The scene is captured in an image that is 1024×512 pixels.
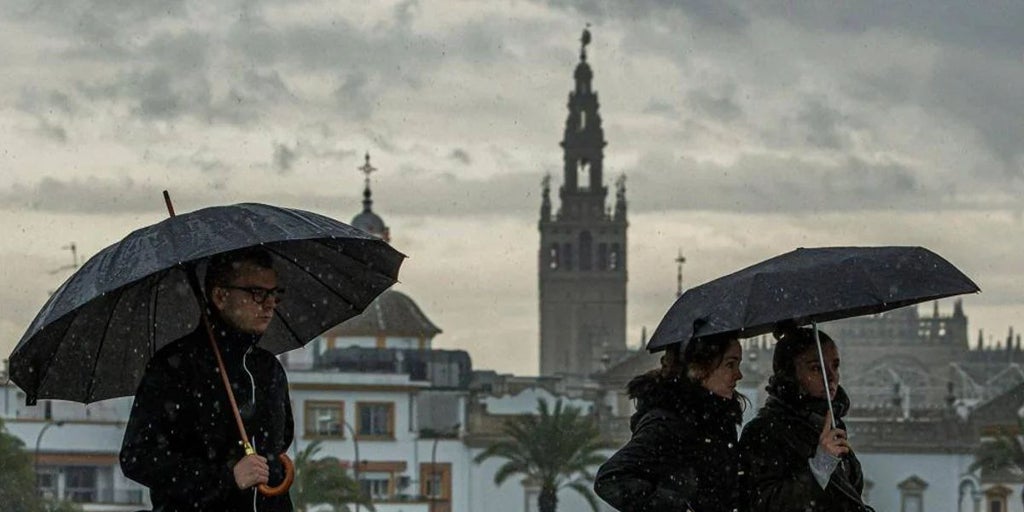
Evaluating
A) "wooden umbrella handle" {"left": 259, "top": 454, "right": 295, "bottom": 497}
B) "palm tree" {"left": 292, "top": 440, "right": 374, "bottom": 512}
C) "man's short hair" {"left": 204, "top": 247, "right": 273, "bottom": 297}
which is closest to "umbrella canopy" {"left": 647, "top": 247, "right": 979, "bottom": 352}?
"man's short hair" {"left": 204, "top": 247, "right": 273, "bottom": 297}

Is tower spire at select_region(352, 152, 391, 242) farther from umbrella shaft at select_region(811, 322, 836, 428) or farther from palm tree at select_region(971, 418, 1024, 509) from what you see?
umbrella shaft at select_region(811, 322, 836, 428)

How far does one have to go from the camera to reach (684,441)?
781 centimetres

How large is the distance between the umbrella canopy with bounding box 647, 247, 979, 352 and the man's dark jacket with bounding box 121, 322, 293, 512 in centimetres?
140

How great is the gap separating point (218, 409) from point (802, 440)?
1880 mm

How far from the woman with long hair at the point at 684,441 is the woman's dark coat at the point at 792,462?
10cm

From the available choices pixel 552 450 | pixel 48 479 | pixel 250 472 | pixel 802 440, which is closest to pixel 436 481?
pixel 48 479

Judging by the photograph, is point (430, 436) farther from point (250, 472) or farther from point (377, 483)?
→ point (250, 472)

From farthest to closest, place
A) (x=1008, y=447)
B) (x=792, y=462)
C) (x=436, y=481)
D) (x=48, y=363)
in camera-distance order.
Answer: (x=436, y=481), (x=1008, y=447), (x=792, y=462), (x=48, y=363)

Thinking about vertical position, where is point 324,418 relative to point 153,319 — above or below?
above

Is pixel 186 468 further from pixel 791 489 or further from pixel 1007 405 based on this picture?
pixel 1007 405

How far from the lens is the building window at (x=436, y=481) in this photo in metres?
94.5

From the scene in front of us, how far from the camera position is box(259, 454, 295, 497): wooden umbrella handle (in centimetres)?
694

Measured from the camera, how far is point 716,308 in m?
8.16

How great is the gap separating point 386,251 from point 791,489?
1.28m
